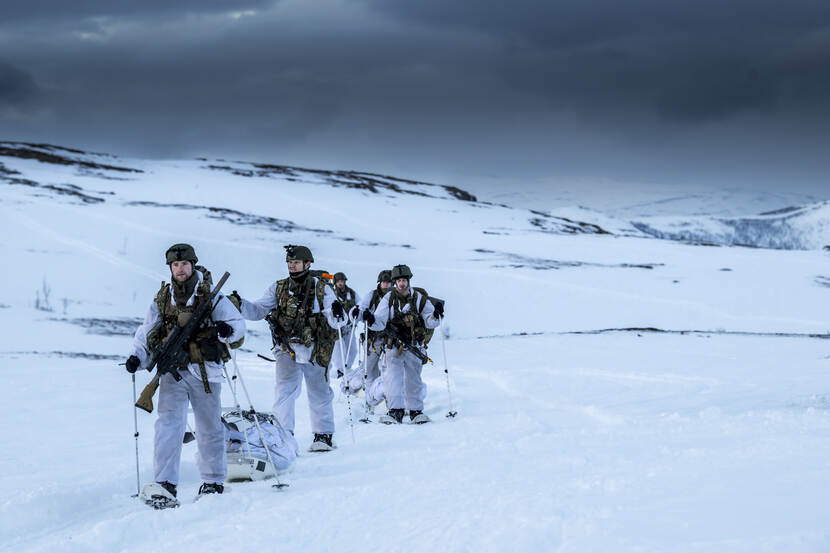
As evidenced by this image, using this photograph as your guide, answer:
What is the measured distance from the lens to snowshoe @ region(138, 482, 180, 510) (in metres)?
5.86

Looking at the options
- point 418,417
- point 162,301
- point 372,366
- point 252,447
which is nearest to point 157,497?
point 252,447

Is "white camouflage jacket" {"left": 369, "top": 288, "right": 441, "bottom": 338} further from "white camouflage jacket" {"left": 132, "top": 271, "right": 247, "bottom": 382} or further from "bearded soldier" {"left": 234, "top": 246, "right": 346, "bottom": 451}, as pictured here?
"white camouflage jacket" {"left": 132, "top": 271, "right": 247, "bottom": 382}

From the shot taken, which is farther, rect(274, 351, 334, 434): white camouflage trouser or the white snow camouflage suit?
rect(274, 351, 334, 434): white camouflage trouser

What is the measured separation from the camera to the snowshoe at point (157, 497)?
586cm

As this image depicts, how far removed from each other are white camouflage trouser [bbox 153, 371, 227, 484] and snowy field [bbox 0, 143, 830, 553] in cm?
32

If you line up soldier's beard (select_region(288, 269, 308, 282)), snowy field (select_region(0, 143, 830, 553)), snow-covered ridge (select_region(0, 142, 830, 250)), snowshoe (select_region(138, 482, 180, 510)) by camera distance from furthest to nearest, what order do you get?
1. snow-covered ridge (select_region(0, 142, 830, 250))
2. soldier's beard (select_region(288, 269, 308, 282))
3. snowshoe (select_region(138, 482, 180, 510))
4. snowy field (select_region(0, 143, 830, 553))

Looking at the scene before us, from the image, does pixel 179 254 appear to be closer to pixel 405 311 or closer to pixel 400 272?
pixel 400 272

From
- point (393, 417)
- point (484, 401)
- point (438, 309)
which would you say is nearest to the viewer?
point (438, 309)

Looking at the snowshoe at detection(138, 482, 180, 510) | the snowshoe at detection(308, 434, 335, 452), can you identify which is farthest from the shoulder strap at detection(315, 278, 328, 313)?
the snowshoe at detection(138, 482, 180, 510)

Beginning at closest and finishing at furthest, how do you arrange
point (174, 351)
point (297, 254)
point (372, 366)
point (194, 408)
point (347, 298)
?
point (174, 351) → point (194, 408) → point (297, 254) → point (372, 366) → point (347, 298)

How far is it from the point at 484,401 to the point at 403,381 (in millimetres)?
1562

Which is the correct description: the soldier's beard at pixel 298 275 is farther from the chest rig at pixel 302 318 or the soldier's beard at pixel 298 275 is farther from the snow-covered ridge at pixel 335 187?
the snow-covered ridge at pixel 335 187

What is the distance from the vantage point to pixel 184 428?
6355 millimetres

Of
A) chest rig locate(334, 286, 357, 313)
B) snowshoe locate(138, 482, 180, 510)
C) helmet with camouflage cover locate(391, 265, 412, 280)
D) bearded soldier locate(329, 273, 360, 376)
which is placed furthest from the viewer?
chest rig locate(334, 286, 357, 313)
